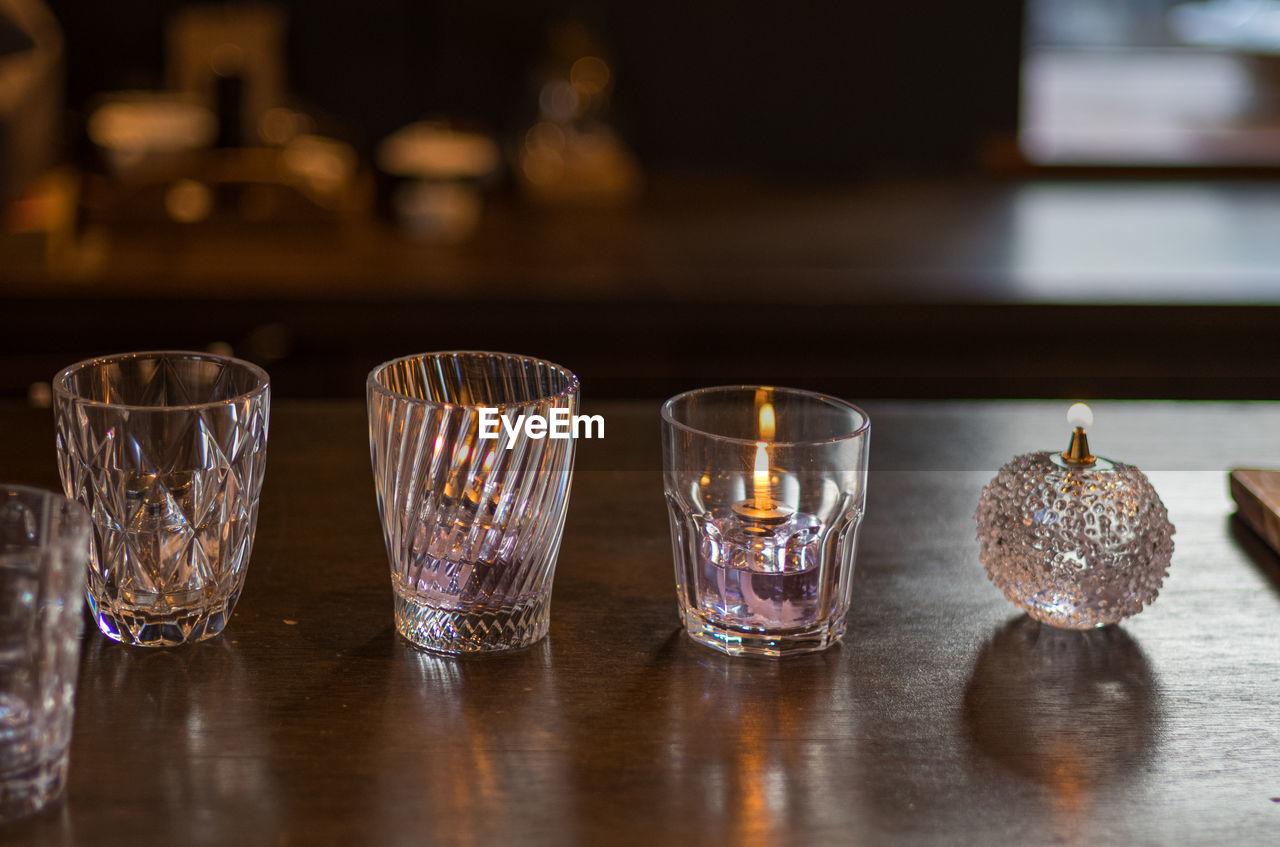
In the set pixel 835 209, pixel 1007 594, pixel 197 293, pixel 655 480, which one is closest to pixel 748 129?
pixel 835 209

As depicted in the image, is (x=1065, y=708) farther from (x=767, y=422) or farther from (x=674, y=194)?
(x=674, y=194)

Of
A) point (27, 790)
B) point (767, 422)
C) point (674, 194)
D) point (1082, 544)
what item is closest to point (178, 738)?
point (27, 790)

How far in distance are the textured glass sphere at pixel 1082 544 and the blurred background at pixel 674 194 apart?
1213 mm

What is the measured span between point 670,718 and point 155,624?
0.25m

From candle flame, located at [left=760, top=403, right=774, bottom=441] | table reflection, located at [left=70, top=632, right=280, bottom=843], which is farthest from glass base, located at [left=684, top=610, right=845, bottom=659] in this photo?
table reflection, located at [left=70, top=632, right=280, bottom=843]

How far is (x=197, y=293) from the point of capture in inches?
74.7

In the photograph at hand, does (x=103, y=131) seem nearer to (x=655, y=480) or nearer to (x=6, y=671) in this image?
(x=655, y=480)

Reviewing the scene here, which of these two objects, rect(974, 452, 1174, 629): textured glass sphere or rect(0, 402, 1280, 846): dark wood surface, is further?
rect(974, 452, 1174, 629): textured glass sphere

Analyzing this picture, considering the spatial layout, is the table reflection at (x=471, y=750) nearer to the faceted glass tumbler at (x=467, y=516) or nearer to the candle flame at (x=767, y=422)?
the faceted glass tumbler at (x=467, y=516)

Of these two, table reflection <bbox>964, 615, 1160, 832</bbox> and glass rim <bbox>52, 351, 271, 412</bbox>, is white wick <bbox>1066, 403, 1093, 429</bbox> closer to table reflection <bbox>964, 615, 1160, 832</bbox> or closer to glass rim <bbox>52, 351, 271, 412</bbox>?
table reflection <bbox>964, 615, 1160, 832</bbox>

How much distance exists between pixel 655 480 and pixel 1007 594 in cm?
27

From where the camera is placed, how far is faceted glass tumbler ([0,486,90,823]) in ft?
1.77

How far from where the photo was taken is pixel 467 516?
2.27ft

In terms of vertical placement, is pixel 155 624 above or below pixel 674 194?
below
